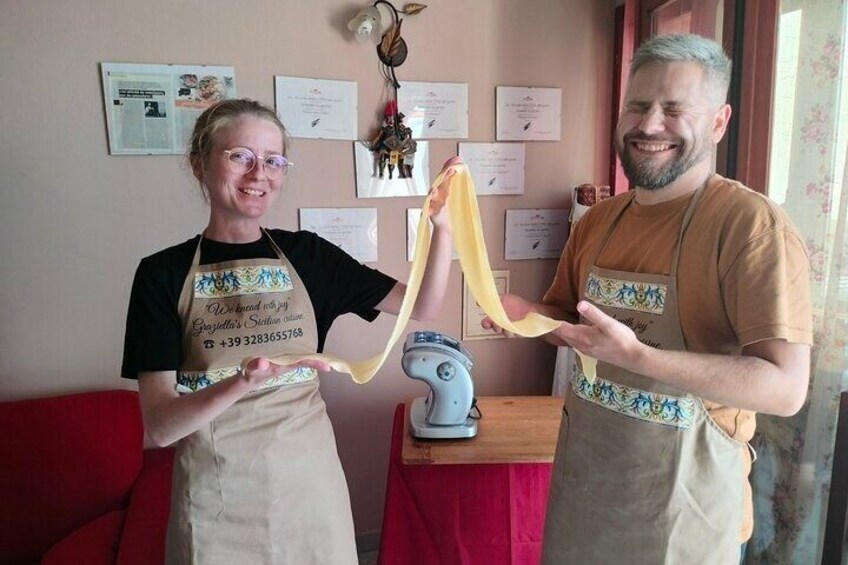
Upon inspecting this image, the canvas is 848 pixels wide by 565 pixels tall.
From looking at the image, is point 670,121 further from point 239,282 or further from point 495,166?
point 495,166

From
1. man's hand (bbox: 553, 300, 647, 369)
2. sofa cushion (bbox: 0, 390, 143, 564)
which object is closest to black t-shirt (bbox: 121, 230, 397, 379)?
man's hand (bbox: 553, 300, 647, 369)

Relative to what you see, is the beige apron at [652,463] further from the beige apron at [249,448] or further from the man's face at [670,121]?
the beige apron at [249,448]

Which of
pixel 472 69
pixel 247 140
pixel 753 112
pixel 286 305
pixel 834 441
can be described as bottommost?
pixel 834 441

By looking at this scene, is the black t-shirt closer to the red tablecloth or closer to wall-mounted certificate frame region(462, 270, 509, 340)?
the red tablecloth

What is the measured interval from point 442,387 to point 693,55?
120cm

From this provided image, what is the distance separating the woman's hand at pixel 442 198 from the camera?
3.98 feet

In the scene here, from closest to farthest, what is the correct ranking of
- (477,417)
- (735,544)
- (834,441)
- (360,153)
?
1. (735,544)
2. (834,441)
3. (477,417)
4. (360,153)

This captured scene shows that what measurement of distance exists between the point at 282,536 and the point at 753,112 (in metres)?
1.83

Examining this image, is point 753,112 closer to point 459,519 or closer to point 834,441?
point 834,441

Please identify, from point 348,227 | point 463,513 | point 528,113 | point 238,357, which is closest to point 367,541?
point 463,513

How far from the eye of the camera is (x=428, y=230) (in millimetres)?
1236

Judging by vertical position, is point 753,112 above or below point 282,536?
above

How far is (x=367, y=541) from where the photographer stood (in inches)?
102

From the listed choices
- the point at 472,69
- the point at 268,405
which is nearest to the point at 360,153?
the point at 472,69
